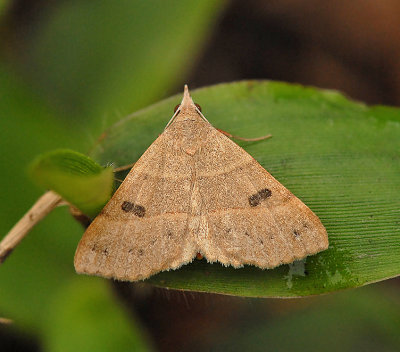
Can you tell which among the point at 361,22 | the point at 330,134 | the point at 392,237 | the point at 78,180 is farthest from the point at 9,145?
the point at 361,22

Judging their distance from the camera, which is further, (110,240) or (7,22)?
(7,22)

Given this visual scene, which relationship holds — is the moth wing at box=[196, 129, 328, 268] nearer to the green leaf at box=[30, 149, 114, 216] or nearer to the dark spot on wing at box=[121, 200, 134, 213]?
the dark spot on wing at box=[121, 200, 134, 213]

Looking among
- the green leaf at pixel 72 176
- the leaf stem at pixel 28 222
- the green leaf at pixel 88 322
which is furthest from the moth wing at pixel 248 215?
the green leaf at pixel 88 322

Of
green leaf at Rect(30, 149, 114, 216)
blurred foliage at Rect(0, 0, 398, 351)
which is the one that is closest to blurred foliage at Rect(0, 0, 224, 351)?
blurred foliage at Rect(0, 0, 398, 351)

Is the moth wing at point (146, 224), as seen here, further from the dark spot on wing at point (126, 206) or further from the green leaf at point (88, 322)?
the green leaf at point (88, 322)

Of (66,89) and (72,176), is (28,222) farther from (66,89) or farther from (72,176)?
(66,89)

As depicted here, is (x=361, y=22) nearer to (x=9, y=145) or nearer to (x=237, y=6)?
(x=237, y=6)
